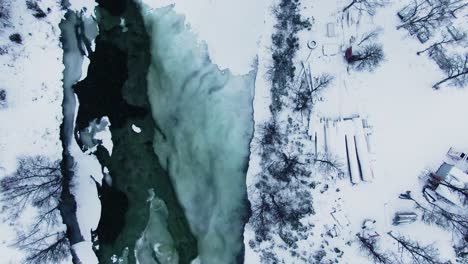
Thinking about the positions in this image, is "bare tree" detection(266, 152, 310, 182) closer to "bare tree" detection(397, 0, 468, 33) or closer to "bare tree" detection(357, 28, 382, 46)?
"bare tree" detection(357, 28, 382, 46)

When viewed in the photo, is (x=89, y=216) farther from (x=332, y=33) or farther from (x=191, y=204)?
(x=332, y=33)

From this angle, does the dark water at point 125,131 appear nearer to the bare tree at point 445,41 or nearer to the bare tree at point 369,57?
the bare tree at point 369,57

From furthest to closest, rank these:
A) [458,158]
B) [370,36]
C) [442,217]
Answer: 1. [370,36]
2. [458,158]
3. [442,217]

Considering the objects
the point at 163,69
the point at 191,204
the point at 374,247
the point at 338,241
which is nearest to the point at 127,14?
the point at 163,69

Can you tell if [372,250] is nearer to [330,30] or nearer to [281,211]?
[281,211]

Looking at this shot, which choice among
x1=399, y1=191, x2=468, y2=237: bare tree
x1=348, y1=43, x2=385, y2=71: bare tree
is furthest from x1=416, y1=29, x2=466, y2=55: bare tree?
x1=399, y1=191, x2=468, y2=237: bare tree

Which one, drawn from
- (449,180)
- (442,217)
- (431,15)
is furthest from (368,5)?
(442,217)
